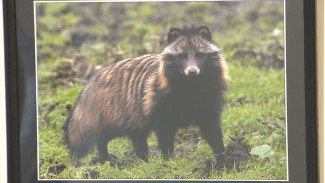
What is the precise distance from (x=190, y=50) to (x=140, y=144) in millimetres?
451

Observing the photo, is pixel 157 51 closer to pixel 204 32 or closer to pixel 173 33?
pixel 173 33

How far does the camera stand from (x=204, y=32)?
1.71 metres

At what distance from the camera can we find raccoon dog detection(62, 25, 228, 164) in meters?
1.71

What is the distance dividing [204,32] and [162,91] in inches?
12.0

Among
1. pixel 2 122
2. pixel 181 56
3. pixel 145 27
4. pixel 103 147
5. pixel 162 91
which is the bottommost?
pixel 103 147

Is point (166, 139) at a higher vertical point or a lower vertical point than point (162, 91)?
lower

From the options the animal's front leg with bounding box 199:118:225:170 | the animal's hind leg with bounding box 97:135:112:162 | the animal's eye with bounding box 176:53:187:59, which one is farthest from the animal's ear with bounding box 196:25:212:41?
the animal's hind leg with bounding box 97:135:112:162

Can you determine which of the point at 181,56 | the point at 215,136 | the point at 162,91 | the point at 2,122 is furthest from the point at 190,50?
the point at 2,122

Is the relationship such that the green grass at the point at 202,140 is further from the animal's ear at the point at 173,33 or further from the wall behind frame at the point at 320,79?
the animal's ear at the point at 173,33

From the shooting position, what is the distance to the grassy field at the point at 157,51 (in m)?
1.70

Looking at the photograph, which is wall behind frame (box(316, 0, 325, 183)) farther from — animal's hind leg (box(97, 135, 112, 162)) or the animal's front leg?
animal's hind leg (box(97, 135, 112, 162))

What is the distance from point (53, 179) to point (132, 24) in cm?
74

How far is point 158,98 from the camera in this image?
1.73m

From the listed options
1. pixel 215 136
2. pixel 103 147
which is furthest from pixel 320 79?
pixel 103 147
